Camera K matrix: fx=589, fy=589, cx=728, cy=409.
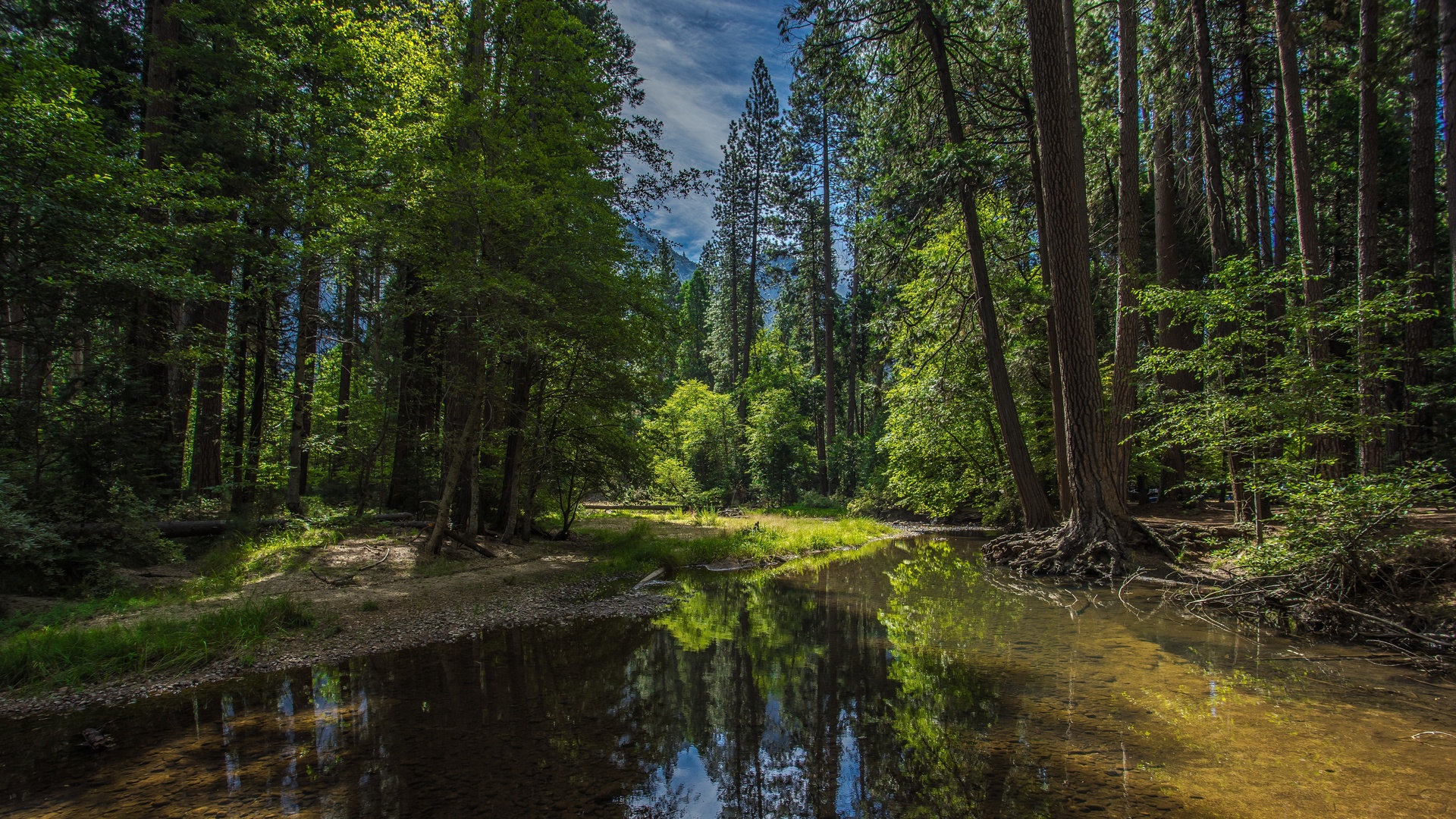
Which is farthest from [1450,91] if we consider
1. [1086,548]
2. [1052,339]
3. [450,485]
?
[450,485]

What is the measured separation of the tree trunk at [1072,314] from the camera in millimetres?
9695

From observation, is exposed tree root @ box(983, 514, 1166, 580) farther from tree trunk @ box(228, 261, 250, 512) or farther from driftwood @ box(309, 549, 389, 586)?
tree trunk @ box(228, 261, 250, 512)

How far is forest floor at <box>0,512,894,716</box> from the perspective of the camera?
17.6 ft

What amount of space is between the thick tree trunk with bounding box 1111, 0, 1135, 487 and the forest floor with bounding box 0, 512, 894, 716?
724 cm

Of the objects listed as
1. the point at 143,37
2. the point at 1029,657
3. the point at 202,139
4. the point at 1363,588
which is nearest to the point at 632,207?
the point at 202,139

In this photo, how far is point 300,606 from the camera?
7188 mm

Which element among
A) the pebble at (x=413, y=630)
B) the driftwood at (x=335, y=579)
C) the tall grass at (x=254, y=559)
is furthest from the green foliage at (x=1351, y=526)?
the tall grass at (x=254, y=559)

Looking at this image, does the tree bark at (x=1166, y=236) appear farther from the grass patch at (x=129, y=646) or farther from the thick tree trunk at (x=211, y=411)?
the thick tree trunk at (x=211, y=411)

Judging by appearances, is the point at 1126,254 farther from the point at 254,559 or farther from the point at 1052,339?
the point at 254,559

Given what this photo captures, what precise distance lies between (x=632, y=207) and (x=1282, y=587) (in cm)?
1560

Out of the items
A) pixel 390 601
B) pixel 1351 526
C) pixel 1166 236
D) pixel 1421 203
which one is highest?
pixel 1166 236

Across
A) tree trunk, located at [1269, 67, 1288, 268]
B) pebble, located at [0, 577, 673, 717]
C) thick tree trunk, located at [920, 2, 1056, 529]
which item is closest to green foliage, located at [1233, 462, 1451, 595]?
thick tree trunk, located at [920, 2, 1056, 529]

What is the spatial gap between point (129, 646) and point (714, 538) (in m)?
10.3

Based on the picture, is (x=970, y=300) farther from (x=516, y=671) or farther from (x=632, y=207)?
(x=516, y=671)
